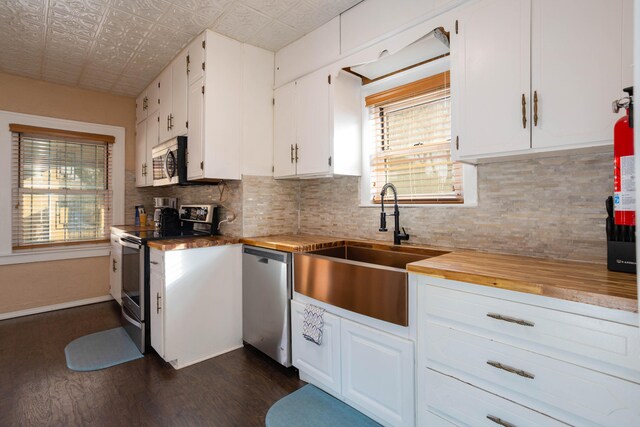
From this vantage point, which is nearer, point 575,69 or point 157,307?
point 575,69

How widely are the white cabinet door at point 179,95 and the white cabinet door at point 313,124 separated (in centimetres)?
105

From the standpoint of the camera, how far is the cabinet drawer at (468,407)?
1.15m

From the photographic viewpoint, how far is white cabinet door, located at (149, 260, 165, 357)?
2.29 metres

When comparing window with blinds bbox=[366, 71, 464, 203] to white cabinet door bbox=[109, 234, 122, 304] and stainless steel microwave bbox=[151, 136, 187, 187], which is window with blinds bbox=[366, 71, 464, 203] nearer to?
stainless steel microwave bbox=[151, 136, 187, 187]

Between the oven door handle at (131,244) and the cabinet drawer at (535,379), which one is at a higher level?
the oven door handle at (131,244)

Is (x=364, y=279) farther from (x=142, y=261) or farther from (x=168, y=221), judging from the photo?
A: (x=168, y=221)

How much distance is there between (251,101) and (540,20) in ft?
6.79

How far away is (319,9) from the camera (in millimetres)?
2236

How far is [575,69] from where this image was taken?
4.24ft

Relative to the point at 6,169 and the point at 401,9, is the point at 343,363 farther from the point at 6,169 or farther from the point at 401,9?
the point at 6,169

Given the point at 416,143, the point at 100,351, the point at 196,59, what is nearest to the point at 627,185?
the point at 416,143

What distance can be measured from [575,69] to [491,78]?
0.32 m

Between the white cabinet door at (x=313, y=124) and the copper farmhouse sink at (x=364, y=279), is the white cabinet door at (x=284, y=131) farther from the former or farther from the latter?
the copper farmhouse sink at (x=364, y=279)

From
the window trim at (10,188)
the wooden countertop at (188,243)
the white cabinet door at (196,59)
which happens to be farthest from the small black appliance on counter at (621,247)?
the window trim at (10,188)
